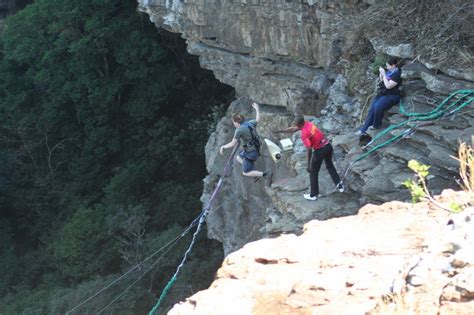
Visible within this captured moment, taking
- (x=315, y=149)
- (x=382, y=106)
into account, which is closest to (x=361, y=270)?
(x=315, y=149)

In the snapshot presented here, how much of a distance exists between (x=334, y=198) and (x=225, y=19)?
7.32m

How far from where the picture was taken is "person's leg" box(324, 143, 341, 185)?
24.9ft

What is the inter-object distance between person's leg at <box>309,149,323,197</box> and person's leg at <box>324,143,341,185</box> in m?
0.09

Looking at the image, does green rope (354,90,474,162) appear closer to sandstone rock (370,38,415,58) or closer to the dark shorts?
sandstone rock (370,38,415,58)

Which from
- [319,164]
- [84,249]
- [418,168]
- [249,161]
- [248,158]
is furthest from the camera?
[84,249]

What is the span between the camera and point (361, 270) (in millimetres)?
4320

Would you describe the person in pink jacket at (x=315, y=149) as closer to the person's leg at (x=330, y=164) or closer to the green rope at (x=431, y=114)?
the person's leg at (x=330, y=164)

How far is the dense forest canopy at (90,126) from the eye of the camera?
2072cm

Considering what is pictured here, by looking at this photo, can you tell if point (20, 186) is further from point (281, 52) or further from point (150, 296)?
point (281, 52)

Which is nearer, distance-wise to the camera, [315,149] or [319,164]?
[315,149]

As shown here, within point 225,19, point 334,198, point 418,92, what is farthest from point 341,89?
point 225,19

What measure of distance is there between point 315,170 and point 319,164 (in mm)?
94

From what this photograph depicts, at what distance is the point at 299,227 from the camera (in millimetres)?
7531

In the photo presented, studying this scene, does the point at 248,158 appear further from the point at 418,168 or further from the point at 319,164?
the point at 418,168
